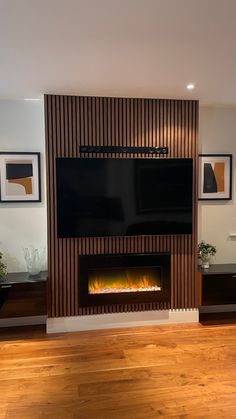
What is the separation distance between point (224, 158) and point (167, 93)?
123 cm

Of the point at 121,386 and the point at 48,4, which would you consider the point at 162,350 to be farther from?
the point at 48,4

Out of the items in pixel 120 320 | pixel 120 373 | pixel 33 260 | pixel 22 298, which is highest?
pixel 33 260

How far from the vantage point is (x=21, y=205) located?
11.9ft

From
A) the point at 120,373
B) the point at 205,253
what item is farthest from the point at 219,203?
the point at 120,373

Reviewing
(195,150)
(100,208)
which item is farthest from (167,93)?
(100,208)

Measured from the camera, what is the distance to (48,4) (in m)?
1.71

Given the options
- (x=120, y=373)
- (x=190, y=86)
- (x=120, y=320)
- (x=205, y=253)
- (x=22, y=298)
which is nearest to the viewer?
(x=120, y=373)

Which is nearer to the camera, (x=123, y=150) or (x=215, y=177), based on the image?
(x=123, y=150)

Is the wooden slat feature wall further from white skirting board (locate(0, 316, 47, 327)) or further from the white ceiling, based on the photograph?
white skirting board (locate(0, 316, 47, 327))

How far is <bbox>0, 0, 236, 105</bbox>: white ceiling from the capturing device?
70.0 inches

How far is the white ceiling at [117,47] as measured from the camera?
1.78 m

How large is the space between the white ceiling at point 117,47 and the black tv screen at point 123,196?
81 cm

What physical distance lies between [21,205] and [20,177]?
0.34 metres

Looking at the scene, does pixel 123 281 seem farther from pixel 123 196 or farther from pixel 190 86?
pixel 190 86
